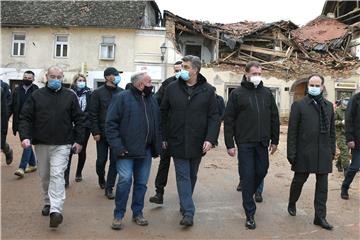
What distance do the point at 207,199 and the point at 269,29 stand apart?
78.9 feet

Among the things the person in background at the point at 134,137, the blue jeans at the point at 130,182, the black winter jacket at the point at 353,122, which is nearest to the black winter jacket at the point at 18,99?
the person in background at the point at 134,137

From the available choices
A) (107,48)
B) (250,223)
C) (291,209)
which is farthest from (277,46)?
(250,223)

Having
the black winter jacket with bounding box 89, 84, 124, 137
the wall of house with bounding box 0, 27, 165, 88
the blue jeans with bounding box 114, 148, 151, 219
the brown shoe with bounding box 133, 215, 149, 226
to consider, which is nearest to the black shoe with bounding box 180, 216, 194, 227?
the brown shoe with bounding box 133, 215, 149, 226

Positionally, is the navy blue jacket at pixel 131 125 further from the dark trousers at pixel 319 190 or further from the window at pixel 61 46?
the window at pixel 61 46

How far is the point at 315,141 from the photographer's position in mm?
5293

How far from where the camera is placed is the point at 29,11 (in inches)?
1115

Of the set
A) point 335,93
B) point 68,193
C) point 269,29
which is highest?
point 269,29

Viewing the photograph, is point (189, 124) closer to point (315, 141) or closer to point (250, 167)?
point (250, 167)

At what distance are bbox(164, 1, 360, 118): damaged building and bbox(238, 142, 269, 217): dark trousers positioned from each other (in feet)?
72.4

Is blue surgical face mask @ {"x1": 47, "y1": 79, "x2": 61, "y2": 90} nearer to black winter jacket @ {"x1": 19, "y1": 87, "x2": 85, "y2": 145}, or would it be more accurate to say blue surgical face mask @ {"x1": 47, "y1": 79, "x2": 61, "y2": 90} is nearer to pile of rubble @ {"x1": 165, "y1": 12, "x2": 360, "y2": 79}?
black winter jacket @ {"x1": 19, "y1": 87, "x2": 85, "y2": 145}

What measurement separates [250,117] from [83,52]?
77.3 feet

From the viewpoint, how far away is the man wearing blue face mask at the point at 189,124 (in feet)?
16.7

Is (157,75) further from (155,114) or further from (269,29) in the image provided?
(155,114)

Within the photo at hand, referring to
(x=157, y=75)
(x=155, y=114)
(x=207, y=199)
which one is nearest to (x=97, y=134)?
(x=155, y=114)
